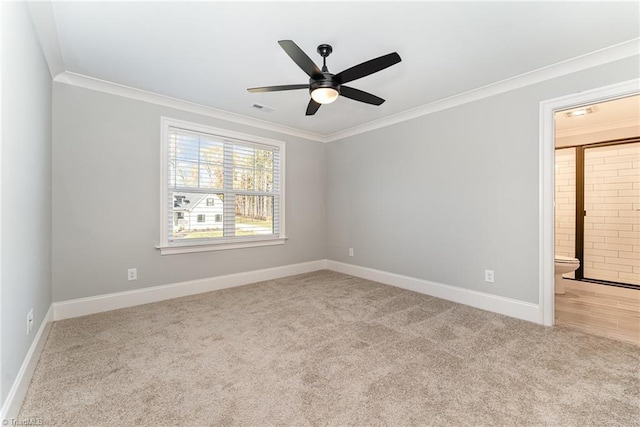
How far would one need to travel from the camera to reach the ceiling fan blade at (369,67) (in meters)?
1.97

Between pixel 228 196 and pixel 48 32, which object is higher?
pixel 48 32

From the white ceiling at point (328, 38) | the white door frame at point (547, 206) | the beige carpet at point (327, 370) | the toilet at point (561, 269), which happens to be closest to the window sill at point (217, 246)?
the beige carpet at point (327, 370)

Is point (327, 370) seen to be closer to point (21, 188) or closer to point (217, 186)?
point (21, 188)

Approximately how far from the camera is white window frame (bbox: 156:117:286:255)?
3408 mm

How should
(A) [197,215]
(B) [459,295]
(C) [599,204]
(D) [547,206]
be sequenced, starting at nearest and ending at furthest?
(D) [547,206] → (B) [459,295] → (A) [197,215] → (C) [599,204]

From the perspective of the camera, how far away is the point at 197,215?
373 centimetres

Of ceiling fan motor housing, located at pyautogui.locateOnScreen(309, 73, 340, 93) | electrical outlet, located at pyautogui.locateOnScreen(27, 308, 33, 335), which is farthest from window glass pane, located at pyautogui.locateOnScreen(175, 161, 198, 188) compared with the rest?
ceiling fan motor housing, located at pyautogui.locateOnScreen(309, 73, 340, 93)

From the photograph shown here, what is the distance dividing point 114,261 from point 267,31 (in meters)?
2.75

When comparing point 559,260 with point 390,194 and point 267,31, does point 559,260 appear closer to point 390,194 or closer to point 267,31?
point 390,194

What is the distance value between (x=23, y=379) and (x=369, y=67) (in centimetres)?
291

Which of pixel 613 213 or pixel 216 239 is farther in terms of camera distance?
pixel 613 213

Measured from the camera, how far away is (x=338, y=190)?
16.2ft

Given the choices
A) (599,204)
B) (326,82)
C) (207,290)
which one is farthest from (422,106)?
(207,290)

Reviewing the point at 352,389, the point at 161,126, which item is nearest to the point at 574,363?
the point at 352,389
